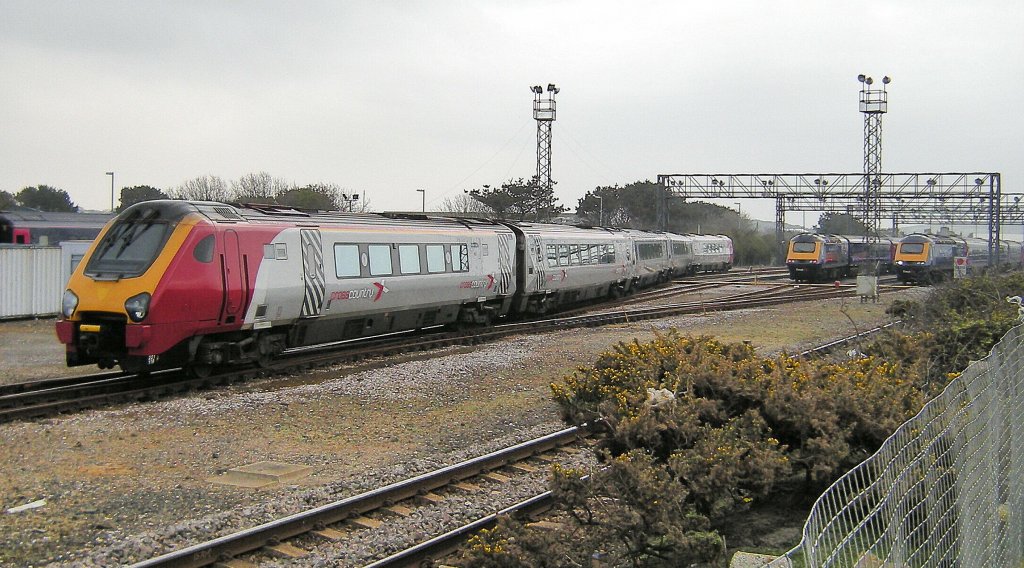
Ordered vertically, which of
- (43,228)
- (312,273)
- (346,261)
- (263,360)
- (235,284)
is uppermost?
(43,228)

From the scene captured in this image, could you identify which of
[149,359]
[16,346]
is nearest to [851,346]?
[149,359]

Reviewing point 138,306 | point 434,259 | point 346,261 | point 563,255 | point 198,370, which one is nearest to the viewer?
point 138,306

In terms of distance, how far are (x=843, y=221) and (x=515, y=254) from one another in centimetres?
9506

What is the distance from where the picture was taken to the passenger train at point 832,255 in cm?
4700

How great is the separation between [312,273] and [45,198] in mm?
65155

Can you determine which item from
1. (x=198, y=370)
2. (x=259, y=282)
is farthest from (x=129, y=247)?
(x=198, y=370)

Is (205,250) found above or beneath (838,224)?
beneath

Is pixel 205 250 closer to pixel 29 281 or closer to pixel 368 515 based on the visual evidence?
pixel 368 515

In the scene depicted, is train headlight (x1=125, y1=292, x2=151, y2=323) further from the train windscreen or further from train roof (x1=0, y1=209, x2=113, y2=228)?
train roof (x1=0, y1=209, x2=113, y2=228)

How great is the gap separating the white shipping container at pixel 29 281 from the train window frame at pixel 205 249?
Answer: 528 inches

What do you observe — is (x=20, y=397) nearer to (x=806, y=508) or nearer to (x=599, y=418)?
(x=599, y=418)

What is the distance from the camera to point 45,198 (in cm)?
Result: 7212

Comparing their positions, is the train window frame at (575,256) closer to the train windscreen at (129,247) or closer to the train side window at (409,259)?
the train side window at (409,259)

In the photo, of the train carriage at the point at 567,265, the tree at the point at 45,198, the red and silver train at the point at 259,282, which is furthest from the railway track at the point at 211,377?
the tree at the point at 45,198
